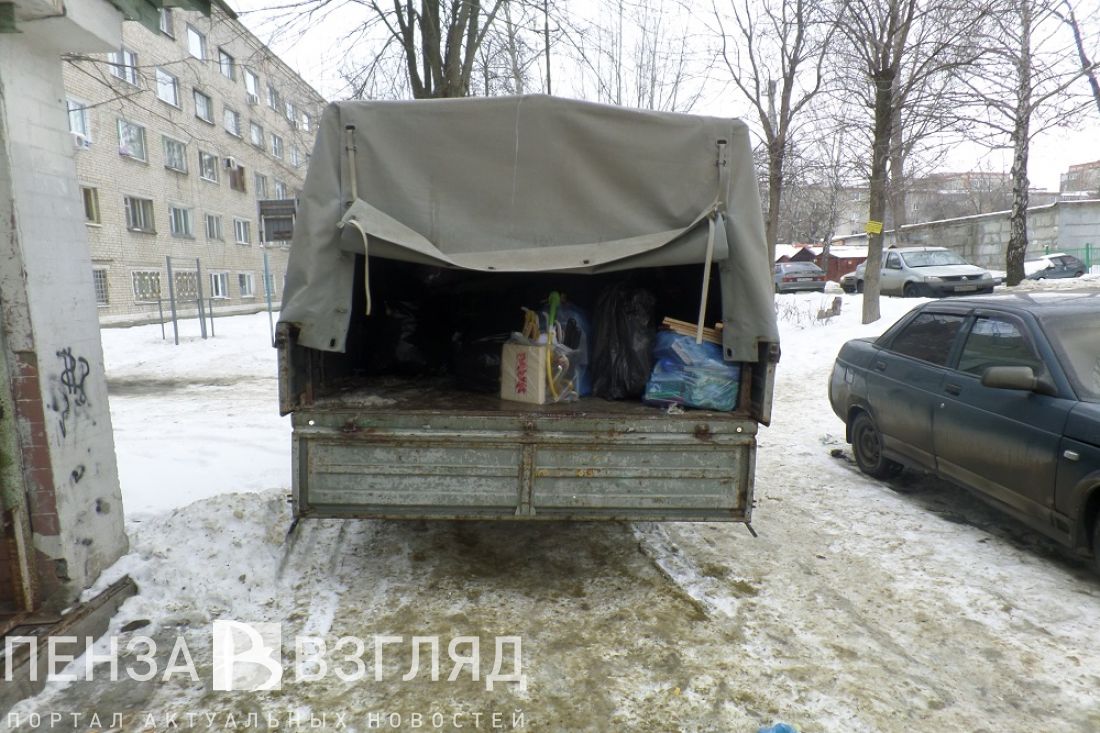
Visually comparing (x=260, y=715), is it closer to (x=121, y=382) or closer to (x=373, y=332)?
(x=373, y=332)

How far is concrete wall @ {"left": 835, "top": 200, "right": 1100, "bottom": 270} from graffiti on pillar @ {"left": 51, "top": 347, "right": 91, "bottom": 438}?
111 feet

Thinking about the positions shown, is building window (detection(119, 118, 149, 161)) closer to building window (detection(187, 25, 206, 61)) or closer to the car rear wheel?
building window (detection(187, 25, 206, 61))

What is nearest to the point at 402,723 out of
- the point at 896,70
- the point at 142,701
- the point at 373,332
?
the point at 142,701

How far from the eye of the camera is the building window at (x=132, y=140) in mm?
24938

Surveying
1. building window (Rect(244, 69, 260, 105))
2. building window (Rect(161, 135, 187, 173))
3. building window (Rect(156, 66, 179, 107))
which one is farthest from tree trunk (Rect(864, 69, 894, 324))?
building window (Rect(244, 69, 260, 105))

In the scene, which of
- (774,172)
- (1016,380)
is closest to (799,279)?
(774,172)

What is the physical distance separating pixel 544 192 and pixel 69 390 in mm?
2770

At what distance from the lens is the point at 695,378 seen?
3.94m

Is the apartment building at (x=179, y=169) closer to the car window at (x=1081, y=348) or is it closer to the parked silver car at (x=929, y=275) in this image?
the car window at (x=1081, y=348)

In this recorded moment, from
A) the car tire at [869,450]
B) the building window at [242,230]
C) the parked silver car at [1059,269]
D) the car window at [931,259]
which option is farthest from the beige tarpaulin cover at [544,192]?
the building window at [242,230]

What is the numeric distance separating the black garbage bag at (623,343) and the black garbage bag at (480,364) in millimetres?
668

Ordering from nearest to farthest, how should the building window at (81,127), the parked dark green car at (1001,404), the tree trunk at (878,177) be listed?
the parked dark green car at (1001,404), the tree trunk at (878,177), the building window at (81,127)

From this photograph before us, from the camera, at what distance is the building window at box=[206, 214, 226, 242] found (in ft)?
103

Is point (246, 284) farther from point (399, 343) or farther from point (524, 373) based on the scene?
point (524, 373)
